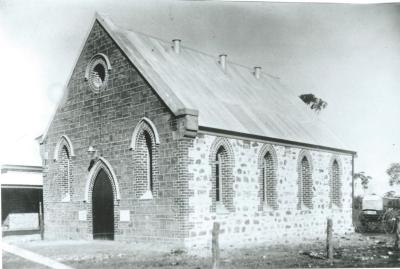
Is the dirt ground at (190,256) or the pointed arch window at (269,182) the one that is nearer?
the dirt ground at (190,256)

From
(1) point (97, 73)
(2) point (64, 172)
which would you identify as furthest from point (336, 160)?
(2) point (64, 172)

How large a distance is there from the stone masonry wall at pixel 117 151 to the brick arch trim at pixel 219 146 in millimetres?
1437

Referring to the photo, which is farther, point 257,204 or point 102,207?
point 257,204

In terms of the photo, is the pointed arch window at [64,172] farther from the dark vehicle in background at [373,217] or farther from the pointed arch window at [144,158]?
the dark vehicle in background at [373,217]

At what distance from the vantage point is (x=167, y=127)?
18.1m

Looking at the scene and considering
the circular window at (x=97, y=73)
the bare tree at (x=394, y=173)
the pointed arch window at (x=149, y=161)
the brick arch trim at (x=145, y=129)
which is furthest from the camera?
the circular window at (x=97, y=73)

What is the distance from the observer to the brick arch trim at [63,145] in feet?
73.0

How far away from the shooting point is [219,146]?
1934 cm

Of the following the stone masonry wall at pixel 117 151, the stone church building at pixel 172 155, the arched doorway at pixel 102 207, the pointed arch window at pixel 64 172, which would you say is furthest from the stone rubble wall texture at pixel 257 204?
the pointed arch window at pixel 64 172

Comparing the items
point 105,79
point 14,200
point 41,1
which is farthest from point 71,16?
point 14,200

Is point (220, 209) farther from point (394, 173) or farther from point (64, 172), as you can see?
point (64, 172)

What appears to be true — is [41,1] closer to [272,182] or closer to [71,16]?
[71,16]

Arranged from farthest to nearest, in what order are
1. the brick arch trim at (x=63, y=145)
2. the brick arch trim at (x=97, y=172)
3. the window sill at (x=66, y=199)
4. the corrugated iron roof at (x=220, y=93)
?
1. the window sill at (x=66, y=199)
2. the brick arch trim at (x=63, y=145)
3. the brick arch trim at (x=97, y=172)
4. the corrugated iron roof at (x=220, y=93)

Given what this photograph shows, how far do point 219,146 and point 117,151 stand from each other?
4.00m
